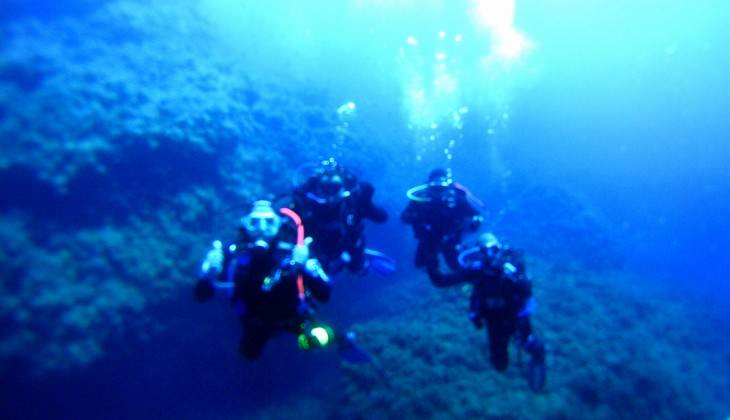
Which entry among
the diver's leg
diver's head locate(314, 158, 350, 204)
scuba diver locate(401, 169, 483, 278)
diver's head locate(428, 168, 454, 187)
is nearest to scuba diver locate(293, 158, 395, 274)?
diver's head locate(314, 158, 350, 204)

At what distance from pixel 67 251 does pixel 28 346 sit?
5.79 feet

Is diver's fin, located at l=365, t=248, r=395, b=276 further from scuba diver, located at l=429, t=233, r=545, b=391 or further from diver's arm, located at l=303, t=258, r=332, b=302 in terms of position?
diver's arm, located at l=303, t=258, r=332, b=302

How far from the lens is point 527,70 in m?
34.4

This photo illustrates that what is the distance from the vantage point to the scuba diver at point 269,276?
13.8ft

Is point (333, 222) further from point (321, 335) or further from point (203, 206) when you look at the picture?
point (203, 206)

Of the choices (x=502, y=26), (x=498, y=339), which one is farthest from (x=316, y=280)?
(x=502, y=26)

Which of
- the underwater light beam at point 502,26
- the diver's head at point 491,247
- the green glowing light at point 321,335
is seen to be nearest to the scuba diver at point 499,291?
the diver's head at point 491,247

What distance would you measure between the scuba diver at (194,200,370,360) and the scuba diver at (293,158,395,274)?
1617 mm

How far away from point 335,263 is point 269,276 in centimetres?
235

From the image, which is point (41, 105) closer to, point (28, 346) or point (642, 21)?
point (28, 346)

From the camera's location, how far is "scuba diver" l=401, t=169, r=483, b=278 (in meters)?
7.23

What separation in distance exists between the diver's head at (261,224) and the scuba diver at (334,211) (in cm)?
199

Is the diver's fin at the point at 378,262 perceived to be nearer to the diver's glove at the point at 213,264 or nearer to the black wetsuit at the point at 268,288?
the black wetsuit at the point at 268,288

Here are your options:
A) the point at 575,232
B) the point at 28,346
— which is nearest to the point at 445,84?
the point at 575,232
